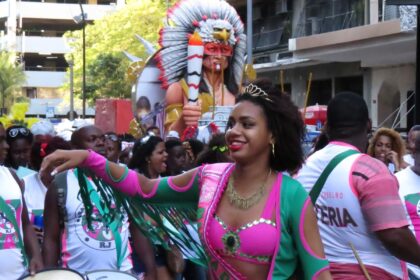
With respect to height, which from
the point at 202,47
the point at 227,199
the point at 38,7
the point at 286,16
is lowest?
the point at 227,199

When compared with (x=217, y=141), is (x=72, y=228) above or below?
below

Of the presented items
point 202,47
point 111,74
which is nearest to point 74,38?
point 111,74

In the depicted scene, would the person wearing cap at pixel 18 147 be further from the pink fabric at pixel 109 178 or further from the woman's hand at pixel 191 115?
the woman's hand at pixel 191 115

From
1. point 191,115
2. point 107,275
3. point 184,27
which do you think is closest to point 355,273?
point 107,275

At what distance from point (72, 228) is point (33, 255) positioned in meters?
0.41

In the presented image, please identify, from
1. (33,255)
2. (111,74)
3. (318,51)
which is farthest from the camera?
(111,74)

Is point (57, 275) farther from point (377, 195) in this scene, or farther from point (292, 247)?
point (377, 195)

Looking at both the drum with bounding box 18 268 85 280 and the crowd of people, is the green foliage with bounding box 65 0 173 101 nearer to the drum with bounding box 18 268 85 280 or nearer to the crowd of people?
the crowd of people

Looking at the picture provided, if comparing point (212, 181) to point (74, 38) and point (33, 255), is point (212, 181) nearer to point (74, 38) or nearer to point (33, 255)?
point (33, 255)

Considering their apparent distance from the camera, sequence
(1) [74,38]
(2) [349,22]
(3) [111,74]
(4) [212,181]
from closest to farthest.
→ 1. (4) [212,181]
2. (2) [349,22]
3. (3) [111,74]
4. (1) [74,38]

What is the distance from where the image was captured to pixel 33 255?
537cm

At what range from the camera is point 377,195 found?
4172 mm

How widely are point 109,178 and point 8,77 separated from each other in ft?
185

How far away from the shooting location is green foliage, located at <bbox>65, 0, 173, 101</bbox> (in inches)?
1825
